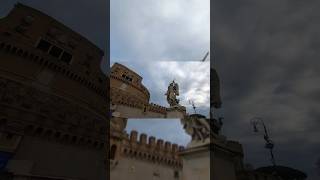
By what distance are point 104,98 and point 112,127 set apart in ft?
20.3

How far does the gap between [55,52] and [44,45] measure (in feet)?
1.29

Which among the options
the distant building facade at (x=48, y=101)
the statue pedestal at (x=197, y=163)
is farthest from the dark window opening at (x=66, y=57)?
the statue pedestal at (x=197, y=163)

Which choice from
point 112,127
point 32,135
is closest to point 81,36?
point 32,135

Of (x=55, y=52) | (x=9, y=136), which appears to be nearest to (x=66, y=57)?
(x=55, y=52)

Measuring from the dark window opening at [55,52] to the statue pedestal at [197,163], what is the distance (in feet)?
30.9

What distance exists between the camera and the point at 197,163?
1.82m

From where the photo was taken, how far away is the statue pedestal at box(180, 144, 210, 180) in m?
1.77

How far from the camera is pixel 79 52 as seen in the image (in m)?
11.3

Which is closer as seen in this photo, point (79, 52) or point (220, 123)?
point (220, 123)

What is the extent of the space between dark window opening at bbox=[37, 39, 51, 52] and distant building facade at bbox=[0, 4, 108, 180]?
3cm

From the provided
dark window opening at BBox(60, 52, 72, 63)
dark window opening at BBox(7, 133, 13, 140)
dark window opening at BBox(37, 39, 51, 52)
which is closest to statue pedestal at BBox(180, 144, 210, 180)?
dark window opening at BBox(7, 133, 13, 140)

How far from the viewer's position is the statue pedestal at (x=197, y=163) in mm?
1772

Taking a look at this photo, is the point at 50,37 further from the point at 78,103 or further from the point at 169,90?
the point at 169,90

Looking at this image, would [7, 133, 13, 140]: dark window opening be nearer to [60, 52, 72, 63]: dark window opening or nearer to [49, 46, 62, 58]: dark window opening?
[49, 46, 62, 58]: dark window opening
